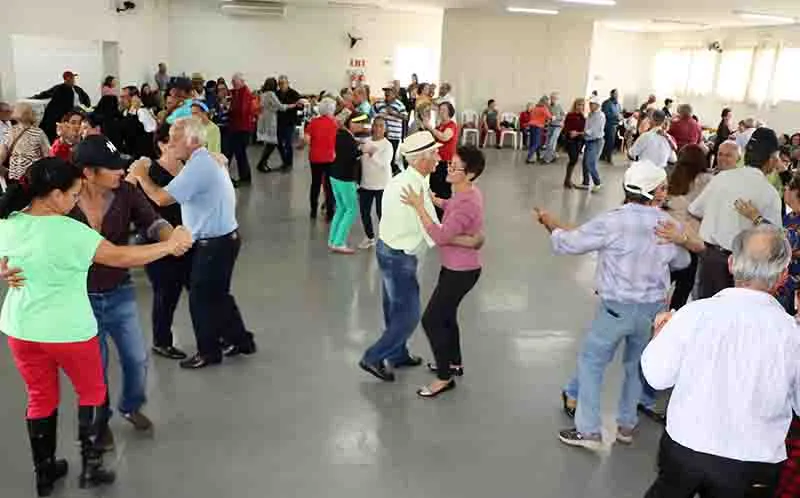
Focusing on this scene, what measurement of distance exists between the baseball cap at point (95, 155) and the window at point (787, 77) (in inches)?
582

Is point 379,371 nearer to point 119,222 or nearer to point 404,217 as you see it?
point 404,217

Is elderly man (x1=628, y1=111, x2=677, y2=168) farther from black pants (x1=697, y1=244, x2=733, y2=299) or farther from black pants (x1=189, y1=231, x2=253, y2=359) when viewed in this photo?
black pants (x1=189, y1=231, x2=253, y2=359)

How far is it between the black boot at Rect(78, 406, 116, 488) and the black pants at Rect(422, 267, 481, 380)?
1.63m

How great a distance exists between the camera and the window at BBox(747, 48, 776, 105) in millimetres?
14478

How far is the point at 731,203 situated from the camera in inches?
145

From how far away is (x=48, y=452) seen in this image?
266 centimetres

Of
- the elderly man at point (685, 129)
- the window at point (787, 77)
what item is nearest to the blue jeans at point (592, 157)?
the elderly man at point (685, 129)

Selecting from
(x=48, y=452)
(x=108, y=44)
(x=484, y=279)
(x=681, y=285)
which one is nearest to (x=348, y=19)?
(x=108, y=44)

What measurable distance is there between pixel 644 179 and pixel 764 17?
1223 centimetres

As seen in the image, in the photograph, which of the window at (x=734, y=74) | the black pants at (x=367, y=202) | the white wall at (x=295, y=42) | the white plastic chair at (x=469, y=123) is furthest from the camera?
the white wall at (x=295, y=42)

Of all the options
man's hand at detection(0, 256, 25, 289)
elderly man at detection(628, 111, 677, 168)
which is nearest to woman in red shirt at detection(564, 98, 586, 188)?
elderly man at detection(628, 111, 677, 168)

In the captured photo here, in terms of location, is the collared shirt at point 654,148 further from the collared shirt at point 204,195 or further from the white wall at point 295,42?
the white wall at point 295,42

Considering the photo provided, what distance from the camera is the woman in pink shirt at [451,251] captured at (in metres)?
3.36

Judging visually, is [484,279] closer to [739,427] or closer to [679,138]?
[739,427]
